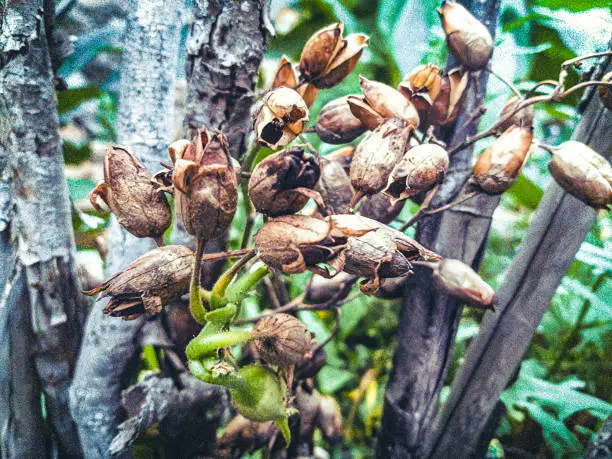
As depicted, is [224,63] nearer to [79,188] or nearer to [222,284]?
[222,284]

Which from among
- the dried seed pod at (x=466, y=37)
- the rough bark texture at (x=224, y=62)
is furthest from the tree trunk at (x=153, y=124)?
the dried seed pod at (x=466, y=37)

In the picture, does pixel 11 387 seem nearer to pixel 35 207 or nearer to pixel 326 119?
pixel 35 207

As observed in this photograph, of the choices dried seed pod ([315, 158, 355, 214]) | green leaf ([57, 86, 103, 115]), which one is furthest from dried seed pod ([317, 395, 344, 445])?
green leaf ([57, 86, 103, 115])

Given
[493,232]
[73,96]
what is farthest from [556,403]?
[73,96]

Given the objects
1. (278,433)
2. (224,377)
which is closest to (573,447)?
(278,433)

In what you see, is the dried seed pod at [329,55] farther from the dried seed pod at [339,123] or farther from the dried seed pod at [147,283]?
the dried seed pod at [147,283]
